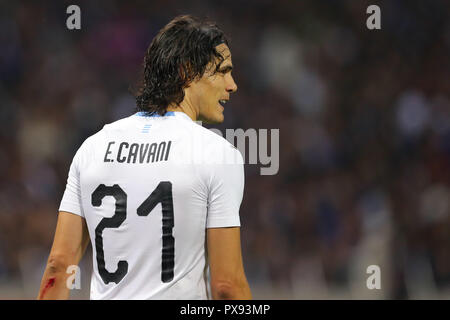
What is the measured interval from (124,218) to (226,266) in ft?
1.08

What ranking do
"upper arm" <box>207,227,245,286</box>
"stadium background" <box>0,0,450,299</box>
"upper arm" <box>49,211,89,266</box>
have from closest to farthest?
1. "upper arm" <box>207,227,245,286</box>
2. "upper arm" <box>49,211,89,266</box>
3. "stadium background" <box>0,0,450,299</box>

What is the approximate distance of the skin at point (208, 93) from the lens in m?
2.02

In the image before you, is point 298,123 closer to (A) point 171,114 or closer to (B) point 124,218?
(A) point 171,114

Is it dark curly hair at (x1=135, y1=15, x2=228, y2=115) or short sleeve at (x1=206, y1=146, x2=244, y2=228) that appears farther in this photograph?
dark curly hair at (x1=135, y1=15, x2=228, y2=115)

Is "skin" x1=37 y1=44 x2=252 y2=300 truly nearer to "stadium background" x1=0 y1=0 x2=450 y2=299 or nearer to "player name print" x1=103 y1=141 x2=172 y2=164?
"player name print" x1=103 y1=141 x2=172 y2=164

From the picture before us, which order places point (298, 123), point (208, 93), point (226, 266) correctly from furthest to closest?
point (298, 123) → point (208, 93) → point (226, 266)

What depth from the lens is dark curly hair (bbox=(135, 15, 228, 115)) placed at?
200cm

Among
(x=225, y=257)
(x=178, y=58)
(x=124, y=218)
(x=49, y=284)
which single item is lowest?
(x=49, y=284)

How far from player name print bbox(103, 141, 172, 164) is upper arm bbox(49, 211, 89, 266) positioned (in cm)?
23

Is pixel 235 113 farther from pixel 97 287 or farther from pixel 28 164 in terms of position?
pixel 97 287

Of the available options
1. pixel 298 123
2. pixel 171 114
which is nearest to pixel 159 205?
pixel 171 114

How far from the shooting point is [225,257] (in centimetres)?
177

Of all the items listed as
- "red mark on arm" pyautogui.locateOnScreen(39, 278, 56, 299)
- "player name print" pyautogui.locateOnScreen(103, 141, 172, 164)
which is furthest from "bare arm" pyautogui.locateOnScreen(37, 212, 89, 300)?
"player name print" pyautogui.locateOnScreen(103, 141, 172, 164)

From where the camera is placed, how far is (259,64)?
19.3 ft
